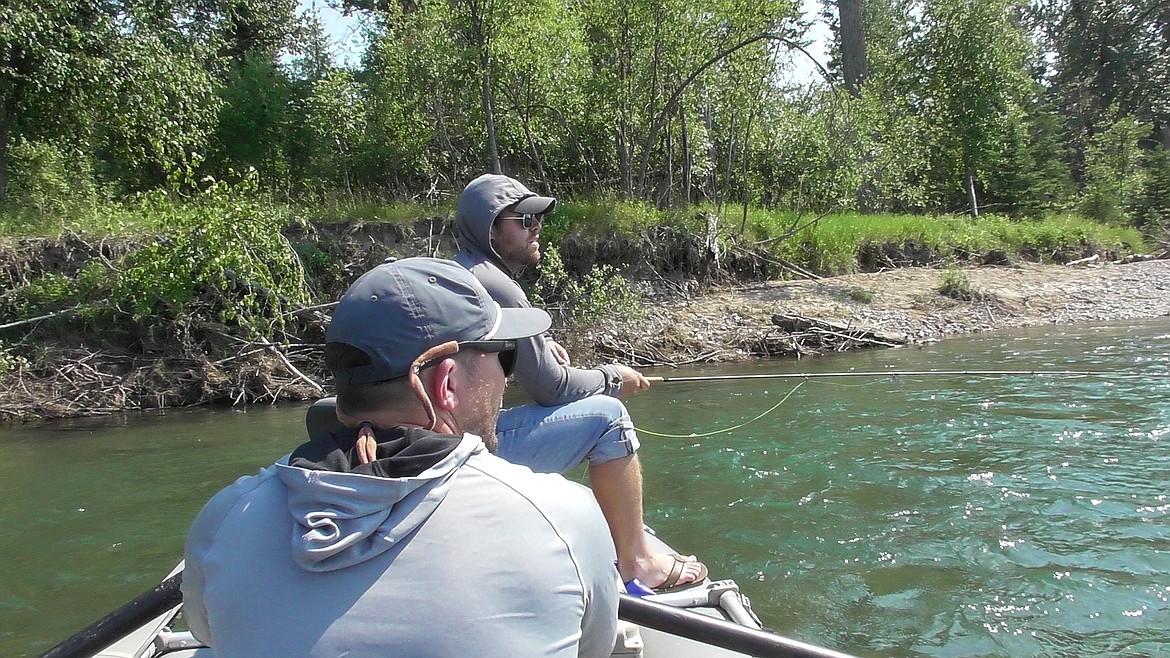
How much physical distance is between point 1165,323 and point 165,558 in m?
14.1

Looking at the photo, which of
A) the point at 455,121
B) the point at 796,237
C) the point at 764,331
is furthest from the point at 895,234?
the point at 455,121

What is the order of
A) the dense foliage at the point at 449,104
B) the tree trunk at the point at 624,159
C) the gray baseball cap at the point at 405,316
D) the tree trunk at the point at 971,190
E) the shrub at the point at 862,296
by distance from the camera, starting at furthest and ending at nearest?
the tree trunk at the point at 971,190, the tree trunk at the point at 624,159, the shrub at the point at 862,296, the dense foliage at the point at 449,104, the gray baseball cap at the point at 405,316

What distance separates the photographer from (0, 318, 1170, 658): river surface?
158 inches

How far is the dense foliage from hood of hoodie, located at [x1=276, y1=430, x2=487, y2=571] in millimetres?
12613

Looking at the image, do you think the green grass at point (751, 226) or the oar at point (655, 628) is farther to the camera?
the green grass at point (751, 226)

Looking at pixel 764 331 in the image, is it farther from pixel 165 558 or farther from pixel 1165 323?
pixel 165 558

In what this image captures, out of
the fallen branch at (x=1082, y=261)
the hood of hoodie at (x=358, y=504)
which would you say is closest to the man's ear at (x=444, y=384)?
the hood of hoodie at (x=358, y=504)

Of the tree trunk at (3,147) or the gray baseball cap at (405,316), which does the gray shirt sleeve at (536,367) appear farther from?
the tree trunk at (3,147)

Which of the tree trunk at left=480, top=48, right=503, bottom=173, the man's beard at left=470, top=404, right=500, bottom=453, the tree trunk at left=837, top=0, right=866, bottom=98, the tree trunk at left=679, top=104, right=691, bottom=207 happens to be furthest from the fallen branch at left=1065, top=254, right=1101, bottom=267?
the man's beard at left=470, top=404, right=500, bottom=453

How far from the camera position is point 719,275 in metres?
Answer: 16.1

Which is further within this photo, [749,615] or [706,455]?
[706,455]

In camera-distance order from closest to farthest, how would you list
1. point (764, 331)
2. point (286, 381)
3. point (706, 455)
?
point (706, 455) → point (286, 381) → point (764, 331)

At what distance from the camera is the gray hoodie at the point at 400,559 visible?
1.25 m

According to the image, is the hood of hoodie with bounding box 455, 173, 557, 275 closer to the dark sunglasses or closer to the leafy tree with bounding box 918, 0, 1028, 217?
→ the dark sunglasses
